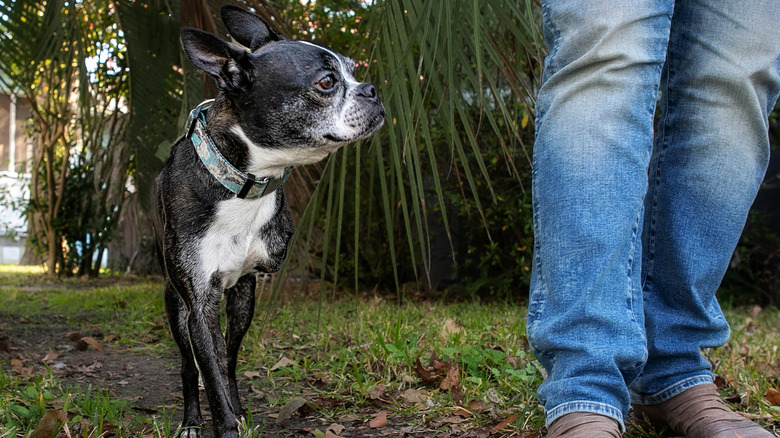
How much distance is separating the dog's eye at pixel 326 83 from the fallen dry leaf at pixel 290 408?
960 millimetres

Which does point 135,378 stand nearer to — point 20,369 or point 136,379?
point 136,379

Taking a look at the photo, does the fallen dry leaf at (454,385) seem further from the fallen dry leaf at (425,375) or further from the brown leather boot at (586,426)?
the brown leather boot at (586,426)

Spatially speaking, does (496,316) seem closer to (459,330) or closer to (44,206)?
(459,330)

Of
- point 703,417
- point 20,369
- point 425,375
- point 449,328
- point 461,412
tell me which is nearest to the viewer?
point 703,417

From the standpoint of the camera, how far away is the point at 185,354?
2.08m

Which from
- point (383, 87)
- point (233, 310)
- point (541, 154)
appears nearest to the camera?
point (541, 154)

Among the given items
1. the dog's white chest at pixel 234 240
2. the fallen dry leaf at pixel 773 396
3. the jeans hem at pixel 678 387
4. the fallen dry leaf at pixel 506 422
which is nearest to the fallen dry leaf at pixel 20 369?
the dog's white chest at pixel 234 240

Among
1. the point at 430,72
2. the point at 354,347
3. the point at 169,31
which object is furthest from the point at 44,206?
the point at 430,72

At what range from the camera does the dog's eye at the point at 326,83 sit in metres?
1.96

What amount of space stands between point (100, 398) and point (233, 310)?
53cm

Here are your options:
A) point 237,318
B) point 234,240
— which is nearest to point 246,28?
point 234,240

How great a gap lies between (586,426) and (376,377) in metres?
1.17

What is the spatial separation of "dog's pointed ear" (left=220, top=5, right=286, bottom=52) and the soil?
3.78 ft

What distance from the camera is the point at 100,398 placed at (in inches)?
87.7
